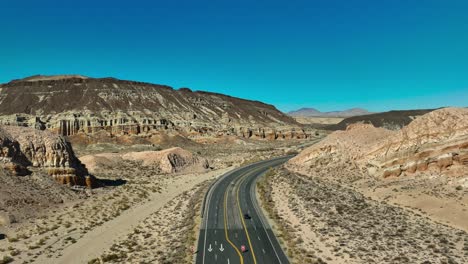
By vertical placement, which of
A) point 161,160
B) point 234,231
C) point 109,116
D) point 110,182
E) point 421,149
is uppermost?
point 109,116

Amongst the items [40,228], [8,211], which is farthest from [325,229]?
[8,211]

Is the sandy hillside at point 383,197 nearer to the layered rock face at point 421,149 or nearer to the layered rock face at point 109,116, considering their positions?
the layered rock face at point 421,149

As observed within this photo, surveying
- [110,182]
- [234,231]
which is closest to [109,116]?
[110,182]

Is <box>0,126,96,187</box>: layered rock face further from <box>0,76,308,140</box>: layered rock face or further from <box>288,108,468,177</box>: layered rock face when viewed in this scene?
<box>0,76,308,140</box>: layered rock face

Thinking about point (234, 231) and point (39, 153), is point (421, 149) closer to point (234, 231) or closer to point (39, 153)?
point (234, 231)

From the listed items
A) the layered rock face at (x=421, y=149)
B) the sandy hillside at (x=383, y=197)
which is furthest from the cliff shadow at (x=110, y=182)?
the layered rock face at (x=421, y=149)
